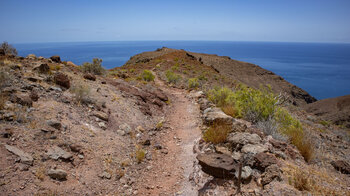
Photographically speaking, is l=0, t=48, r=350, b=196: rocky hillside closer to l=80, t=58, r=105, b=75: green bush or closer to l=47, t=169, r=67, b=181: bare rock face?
l=47, t=169, r=67, b=181: bare rock face

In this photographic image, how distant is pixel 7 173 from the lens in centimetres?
318

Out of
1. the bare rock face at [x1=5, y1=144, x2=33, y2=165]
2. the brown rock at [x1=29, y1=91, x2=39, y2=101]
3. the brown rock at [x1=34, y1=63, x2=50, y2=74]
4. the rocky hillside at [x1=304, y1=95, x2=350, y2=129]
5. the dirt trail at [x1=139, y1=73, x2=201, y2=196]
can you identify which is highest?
the brown rock at [x1=34, y1=63, x2=50, y2=74]

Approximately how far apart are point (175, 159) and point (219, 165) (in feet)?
5.97

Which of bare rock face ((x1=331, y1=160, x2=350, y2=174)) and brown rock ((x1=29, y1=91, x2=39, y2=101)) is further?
brown rock ((x1=29, y1=91, x2=39, y2=101))

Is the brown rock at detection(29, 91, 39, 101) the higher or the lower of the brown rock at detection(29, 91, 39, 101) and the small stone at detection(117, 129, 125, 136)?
the higher

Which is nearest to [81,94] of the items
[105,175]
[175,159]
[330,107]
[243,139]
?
[105,175]

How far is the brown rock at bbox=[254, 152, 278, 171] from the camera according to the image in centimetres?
372

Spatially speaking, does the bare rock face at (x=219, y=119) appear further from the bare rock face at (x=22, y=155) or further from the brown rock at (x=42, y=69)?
the brown rock at (x=42, y=69)

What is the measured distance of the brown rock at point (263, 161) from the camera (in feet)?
12.2

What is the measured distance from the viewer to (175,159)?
17.4ft

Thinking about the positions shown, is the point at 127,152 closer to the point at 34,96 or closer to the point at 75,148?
the point at 75,148

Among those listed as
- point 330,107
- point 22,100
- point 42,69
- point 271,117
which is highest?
point 42,69

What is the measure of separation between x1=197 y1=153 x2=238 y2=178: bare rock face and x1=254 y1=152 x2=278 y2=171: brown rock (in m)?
0.42

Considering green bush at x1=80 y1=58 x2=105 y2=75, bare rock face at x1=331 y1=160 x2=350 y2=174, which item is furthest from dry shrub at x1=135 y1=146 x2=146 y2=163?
green bush at x1=80 y1=58 x2=105 y2=75
